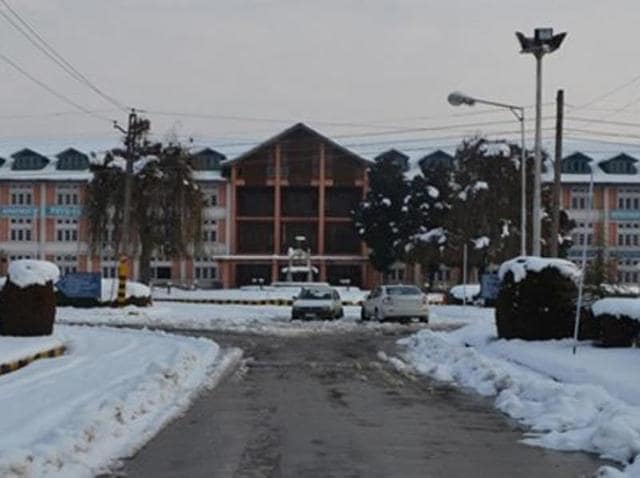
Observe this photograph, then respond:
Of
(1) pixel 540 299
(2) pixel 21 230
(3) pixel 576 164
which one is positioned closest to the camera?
(1) pixel 540 299

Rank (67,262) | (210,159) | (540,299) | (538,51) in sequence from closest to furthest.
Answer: (540,299) < (538,51) < (67,262) < (210,159)

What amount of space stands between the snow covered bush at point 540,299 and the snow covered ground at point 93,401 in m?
6.34

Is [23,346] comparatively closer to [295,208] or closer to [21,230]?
[295,208]

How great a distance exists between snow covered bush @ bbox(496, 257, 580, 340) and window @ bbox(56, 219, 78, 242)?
78.6 metres

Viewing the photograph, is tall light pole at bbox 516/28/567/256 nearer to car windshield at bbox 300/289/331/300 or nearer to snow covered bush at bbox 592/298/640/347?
snow covered bush at bbox 592/298/640/347

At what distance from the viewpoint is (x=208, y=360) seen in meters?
23.7

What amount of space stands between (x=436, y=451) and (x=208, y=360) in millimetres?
12563

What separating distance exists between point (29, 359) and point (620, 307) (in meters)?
11.4

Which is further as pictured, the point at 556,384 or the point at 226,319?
the point at 226,319

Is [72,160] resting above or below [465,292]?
above

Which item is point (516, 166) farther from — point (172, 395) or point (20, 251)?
point (172, 395)

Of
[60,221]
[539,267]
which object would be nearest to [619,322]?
[539,267]

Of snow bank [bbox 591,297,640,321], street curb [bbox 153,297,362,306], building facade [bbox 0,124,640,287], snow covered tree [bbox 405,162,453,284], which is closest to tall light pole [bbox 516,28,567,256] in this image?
snow bank [bbox 591,297,640,321]

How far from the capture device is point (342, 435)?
41.7 feet
